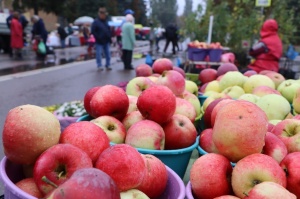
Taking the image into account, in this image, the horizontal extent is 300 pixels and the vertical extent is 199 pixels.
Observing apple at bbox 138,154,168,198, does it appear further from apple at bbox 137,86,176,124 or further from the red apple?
the red apple

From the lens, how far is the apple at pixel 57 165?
4.15ft

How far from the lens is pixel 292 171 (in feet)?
4.98

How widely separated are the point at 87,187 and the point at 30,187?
0.41 metres

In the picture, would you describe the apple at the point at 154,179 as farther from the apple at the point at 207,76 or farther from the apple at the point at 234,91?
the apple at the point at 207,76

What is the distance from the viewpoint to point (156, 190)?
1535 mm

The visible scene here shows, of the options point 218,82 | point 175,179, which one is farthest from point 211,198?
point 218,82

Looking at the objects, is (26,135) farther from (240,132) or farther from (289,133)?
(289,133)

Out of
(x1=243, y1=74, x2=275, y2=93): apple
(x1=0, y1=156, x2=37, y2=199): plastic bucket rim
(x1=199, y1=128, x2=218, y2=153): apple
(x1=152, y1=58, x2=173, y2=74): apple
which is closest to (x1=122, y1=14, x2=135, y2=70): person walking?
(x1=152, y1=58, x2=173, y2=74): apple

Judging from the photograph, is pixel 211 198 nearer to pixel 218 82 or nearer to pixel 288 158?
pixel 288 158

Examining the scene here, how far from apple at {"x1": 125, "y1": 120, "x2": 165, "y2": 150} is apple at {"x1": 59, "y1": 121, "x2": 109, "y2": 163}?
1.26 feet

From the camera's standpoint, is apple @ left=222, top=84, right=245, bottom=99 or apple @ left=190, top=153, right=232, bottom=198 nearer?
apple @ left=190, top=153, right=232, bottom=198

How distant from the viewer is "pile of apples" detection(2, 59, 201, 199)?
1.11 m

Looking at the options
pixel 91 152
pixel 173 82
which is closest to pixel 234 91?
pixel 173 82

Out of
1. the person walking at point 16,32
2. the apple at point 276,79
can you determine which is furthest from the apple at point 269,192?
the person walking at point 16,32
